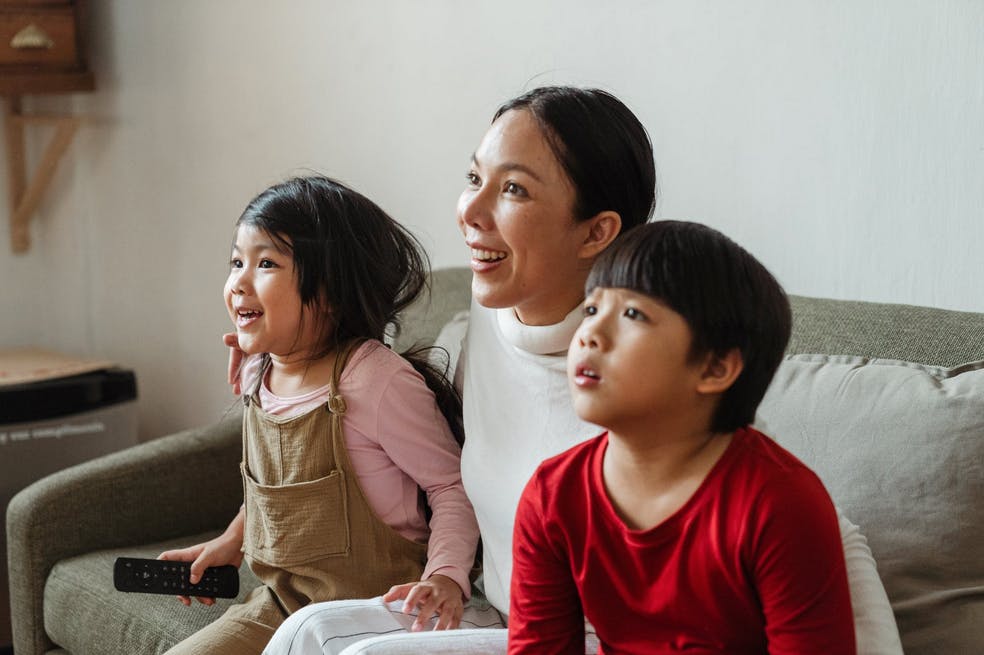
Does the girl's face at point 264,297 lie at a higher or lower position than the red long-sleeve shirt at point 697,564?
higher

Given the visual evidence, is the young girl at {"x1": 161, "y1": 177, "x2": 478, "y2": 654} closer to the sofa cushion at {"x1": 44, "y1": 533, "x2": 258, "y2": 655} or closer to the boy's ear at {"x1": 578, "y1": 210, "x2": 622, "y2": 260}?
the sofa cushion at {"x1": 44, "y1": 533, "x2": 258, "y2": 655}

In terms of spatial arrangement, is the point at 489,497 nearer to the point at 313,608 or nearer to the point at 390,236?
the point at 313,608

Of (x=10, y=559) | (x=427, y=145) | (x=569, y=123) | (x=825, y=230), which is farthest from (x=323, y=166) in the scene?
(x=569, y=123)

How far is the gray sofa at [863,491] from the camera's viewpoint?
1171mm

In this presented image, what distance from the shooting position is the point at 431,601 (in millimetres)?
1311

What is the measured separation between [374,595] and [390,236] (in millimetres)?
461

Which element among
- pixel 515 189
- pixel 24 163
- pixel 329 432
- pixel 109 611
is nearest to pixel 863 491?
pixel 515 189

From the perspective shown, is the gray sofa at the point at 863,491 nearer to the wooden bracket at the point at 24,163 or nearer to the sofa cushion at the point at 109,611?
the sofa cushion at the point at 109,611

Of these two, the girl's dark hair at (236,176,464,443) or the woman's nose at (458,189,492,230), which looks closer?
the woman's nose at (458,189,492,230)

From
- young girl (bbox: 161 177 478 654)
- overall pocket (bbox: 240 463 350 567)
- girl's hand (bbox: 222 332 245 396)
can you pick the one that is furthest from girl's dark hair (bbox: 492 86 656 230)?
girl's hand (bbox: 222 332 245 396)

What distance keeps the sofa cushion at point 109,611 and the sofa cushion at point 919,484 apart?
0.87 m

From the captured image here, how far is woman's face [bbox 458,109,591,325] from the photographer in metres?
1.24

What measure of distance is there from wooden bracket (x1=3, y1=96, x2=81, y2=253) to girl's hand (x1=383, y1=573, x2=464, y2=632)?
2.25m

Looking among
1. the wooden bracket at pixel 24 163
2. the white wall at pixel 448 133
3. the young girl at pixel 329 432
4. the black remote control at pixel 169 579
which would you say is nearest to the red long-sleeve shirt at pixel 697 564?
the young girl at pixel 329 432
